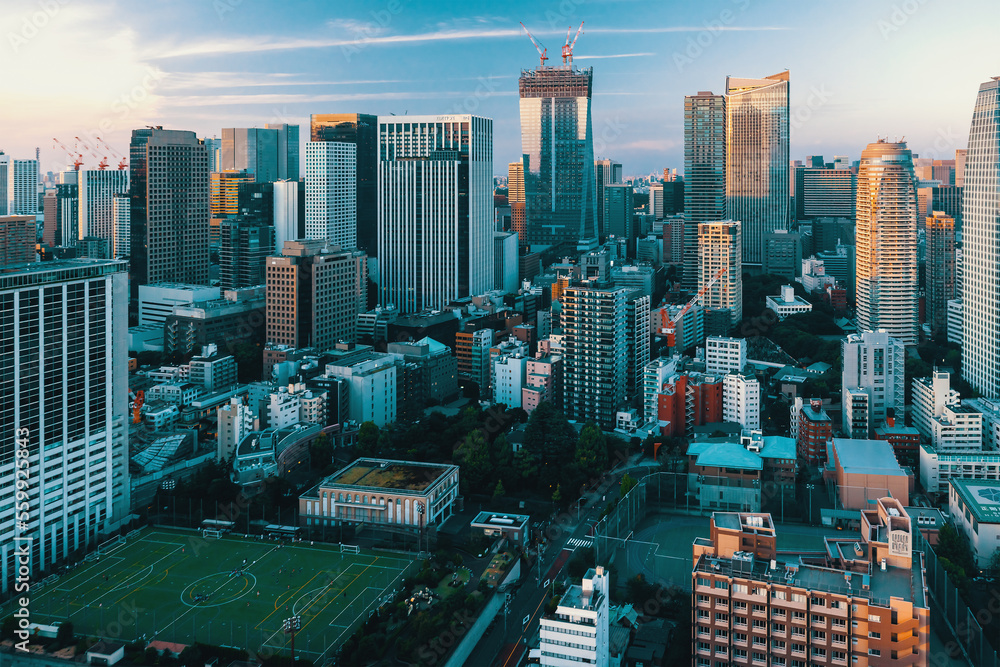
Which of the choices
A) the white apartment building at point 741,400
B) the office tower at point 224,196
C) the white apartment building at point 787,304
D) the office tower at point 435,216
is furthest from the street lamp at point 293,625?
the office tower at point 224,196

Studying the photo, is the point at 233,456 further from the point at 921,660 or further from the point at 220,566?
the point at 921,660

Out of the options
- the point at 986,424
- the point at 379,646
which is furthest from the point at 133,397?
the point at 986,424

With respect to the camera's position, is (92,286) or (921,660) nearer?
(921,660)

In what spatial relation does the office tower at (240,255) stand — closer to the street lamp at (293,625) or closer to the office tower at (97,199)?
the office tower at (97,199)

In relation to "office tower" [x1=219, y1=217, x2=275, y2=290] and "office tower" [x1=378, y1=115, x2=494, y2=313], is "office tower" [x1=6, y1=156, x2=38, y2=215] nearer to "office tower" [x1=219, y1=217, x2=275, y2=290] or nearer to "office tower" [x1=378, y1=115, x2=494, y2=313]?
"office tower" [x1=219, y1=217, x2=275, y2=290]

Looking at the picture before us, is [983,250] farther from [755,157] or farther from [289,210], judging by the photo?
[289,210]


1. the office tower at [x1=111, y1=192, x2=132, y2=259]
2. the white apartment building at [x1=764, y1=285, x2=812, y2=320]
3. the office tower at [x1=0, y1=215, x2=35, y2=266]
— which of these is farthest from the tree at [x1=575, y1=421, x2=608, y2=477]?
the office tower at [x1=111, y1=192, x2=132, y2=259]
